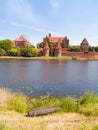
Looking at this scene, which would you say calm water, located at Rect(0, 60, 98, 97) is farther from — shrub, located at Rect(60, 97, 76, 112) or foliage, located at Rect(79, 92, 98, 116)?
shrub, located at Rect(60, 97, 76, 112)

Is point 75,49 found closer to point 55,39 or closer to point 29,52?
point 55,39

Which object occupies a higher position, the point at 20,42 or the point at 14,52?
the point at 20,42

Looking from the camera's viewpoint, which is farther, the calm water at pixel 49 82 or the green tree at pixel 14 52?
the green tree at pixel 14 52

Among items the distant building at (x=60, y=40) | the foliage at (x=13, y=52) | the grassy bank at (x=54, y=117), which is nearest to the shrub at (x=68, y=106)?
the grassy bank at (x=54, y=117)

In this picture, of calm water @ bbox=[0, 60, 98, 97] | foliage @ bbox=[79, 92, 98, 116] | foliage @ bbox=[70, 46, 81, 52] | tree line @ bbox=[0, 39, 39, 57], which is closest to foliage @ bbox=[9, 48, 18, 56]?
tree line @ bbox=[0, 39, 39, 57]

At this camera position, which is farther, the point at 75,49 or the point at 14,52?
the point at 75,49

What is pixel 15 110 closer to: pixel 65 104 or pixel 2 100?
pixel 2 100

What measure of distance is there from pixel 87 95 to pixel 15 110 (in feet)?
15.1

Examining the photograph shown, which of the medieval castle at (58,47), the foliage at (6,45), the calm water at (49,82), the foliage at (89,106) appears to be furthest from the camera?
the medieval castle at (58,47)

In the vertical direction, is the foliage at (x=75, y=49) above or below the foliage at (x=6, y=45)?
below

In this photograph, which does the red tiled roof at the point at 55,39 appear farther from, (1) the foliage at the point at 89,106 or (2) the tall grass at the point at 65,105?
(2) the tall grass at the point at 65,105

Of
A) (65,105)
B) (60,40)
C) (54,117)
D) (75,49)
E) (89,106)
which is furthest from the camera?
(60,40)

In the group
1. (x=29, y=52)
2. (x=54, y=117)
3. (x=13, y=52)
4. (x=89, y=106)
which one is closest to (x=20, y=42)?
(x=13, y=52)

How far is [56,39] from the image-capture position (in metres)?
136
